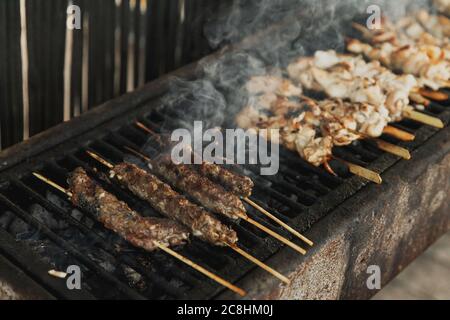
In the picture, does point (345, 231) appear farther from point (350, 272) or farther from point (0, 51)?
point (0, 51)

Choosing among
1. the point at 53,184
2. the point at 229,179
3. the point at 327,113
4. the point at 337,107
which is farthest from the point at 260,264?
the point at 337,107

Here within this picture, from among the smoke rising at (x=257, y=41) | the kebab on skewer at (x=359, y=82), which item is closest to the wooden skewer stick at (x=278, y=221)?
the smoke rising at (x=257, y=41)

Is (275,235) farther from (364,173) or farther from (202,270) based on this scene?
(364,173)

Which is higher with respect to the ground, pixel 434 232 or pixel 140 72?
pixel 140 72

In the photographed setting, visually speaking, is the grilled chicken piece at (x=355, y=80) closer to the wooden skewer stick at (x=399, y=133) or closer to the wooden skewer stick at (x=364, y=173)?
the wooden skewer stick at (x=399, y=133)
